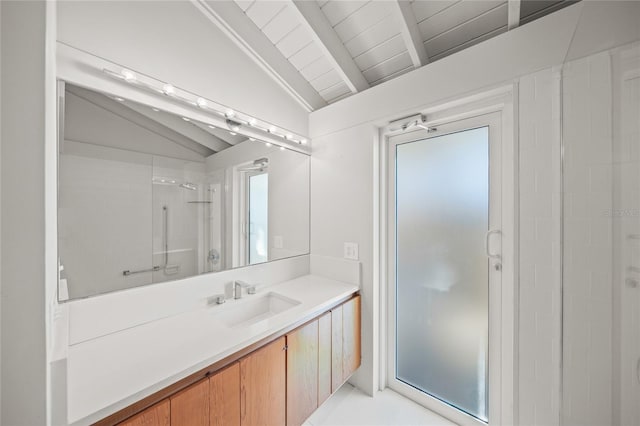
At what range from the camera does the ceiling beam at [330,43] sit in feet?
4.86

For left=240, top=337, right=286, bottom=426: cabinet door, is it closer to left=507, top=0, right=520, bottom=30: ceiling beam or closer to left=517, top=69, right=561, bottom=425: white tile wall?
left=517, top=69, right=561, bottom=425: white tile wall

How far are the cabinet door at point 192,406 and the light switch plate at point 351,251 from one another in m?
1.27

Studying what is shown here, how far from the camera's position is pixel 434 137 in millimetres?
1711

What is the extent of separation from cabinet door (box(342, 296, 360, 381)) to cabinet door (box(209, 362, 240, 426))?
86 cm

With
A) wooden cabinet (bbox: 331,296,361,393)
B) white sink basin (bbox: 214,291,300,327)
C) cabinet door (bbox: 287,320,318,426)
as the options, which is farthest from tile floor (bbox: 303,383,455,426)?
white sink basin (bbox: 214,291,300,327)

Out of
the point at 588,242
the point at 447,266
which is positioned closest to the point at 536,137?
the point at 588,242

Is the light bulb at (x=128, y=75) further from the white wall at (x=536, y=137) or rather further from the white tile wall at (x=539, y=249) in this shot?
the white tile wall at (x=539, y=249)

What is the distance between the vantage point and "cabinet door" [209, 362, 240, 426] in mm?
→ 962

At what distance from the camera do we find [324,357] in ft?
5.05

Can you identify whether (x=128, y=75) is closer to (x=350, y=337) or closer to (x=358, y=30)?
(x=358, y=30)

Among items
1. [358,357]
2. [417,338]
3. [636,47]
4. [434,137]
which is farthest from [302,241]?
[636,47]

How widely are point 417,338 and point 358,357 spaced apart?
1.60 feet

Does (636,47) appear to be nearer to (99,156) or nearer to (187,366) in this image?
(187,366)
